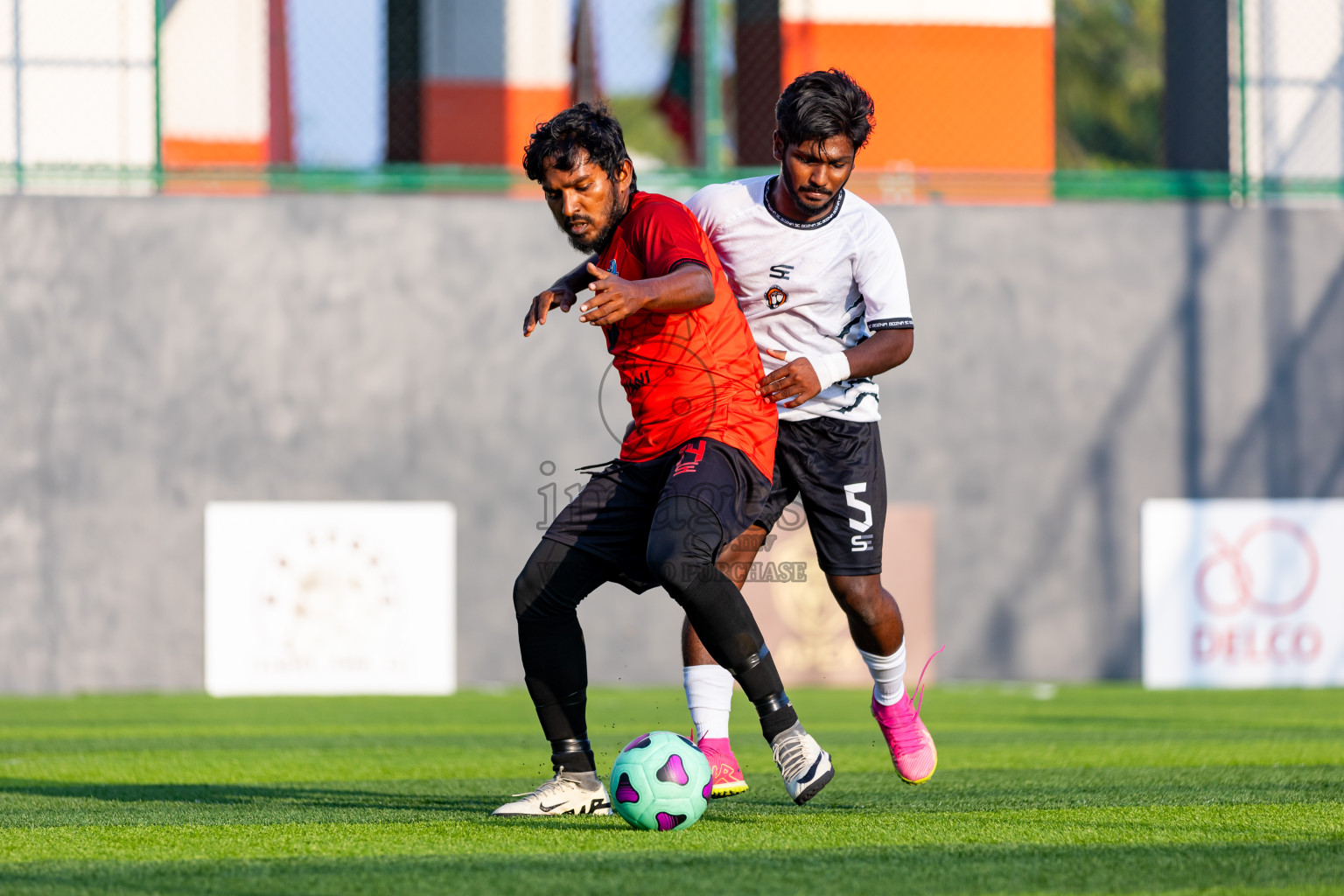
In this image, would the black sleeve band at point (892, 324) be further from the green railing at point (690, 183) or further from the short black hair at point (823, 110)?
the green railing at point (690, 183)

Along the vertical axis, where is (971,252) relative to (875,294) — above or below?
above

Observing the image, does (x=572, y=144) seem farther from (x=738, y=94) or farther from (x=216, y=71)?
(x=738, y=94)

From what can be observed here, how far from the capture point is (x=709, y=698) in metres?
4.40

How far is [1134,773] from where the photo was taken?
5332mm

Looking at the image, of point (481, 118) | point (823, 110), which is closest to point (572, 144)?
point (823, 110)

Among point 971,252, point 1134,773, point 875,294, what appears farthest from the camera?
point 971,252

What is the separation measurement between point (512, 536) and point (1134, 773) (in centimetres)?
588

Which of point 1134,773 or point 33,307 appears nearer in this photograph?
point 1134,773

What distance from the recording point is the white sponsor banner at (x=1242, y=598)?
412 inches

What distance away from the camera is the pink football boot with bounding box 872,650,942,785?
15.1 ft

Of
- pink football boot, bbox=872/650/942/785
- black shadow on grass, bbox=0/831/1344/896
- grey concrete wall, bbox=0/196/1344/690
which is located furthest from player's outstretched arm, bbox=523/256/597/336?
grey concrete wall, bbox=0/196/1344/690

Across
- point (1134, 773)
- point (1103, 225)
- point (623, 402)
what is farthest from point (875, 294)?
point (1103, 225)

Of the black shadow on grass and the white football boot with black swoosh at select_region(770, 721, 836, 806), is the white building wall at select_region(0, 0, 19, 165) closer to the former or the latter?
the black shadow on grass

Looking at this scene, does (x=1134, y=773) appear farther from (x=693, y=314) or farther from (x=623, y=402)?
(x=623, y=402)
